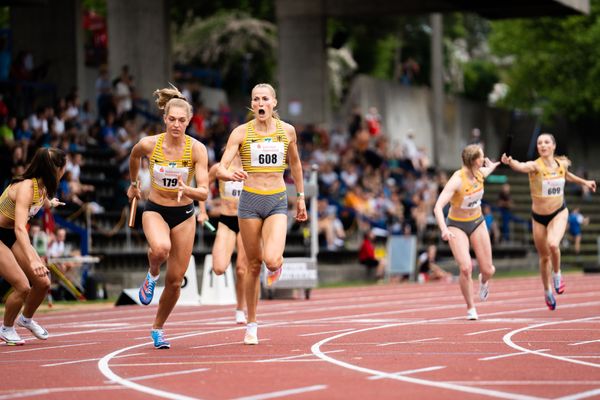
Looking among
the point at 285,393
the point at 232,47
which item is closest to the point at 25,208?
the point at 285,393

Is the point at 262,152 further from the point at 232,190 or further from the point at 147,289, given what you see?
the point at 232,190

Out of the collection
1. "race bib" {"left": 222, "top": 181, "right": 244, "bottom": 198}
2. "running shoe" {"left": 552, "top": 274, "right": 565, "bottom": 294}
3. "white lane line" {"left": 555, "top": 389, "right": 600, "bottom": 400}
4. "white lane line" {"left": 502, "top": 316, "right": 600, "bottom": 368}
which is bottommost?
"white lane line" {"left": 555, "top": 389, "right": 600, "bottom": 400}

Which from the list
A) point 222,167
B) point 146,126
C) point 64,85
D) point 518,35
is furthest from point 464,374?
point 518,35

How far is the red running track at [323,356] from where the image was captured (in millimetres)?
10242

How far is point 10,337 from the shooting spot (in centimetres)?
1487

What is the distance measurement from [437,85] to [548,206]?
30769 millimetres

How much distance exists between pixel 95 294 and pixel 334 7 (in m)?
19.2

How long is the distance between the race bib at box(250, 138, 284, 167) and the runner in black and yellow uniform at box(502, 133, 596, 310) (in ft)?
20.8

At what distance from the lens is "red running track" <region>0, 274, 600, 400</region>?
33.6 feet

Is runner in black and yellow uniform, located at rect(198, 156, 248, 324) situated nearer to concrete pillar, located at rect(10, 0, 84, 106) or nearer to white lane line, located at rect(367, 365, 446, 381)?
white lane line, located at rect(367, 365, 446, 381)

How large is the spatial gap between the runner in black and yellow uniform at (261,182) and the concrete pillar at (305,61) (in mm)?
28755

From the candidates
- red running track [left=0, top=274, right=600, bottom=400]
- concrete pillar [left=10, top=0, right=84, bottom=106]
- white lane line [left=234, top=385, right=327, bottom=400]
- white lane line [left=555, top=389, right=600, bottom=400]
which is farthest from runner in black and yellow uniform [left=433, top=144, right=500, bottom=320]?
concrete pillar [left=10, top=0, right=84, bottom=106]

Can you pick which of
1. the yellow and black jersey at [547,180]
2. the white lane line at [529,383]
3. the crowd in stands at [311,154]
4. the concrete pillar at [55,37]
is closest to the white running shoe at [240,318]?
the yellow and black jersey at [547,180]

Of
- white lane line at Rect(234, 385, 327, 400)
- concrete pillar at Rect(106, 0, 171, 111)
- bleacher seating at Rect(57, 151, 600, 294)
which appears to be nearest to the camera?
white lane line at Rect(234, 385, 327, 400)
